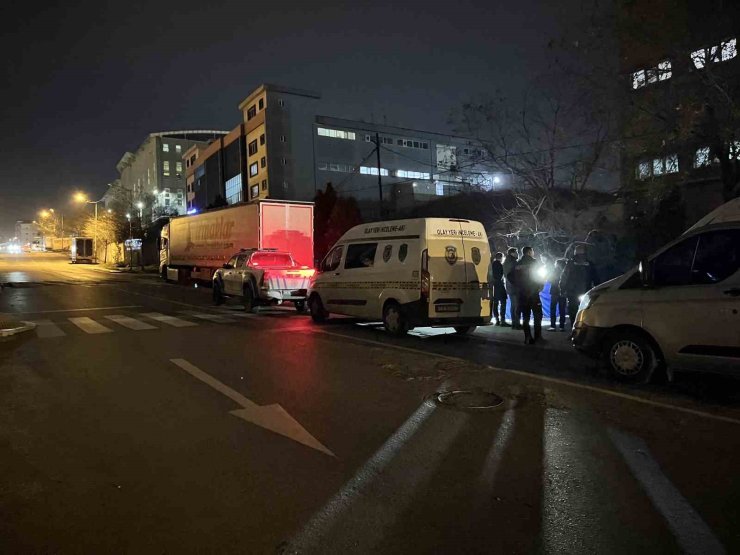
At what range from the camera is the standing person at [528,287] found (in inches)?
412

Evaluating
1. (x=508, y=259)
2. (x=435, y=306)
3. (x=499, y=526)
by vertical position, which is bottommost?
(x=499, y=526)

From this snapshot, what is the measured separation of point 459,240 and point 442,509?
25.1 ft

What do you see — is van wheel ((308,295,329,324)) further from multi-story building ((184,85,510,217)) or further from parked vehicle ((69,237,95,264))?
parked vehicle ((69,237,95,264))

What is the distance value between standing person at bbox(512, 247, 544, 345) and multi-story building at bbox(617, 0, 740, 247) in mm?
4263

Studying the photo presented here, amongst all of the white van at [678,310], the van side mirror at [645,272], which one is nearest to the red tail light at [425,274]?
the white van at [678,310]

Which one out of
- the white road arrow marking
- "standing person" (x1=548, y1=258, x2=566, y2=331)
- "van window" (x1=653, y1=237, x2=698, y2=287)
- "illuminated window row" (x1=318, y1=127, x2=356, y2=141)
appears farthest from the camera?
"illuminated window row" (x1=318, y1=127, x2=356, y2=141)

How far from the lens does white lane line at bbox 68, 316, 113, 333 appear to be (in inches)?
494

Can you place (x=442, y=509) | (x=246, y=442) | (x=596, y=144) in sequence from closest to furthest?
1. (x=442, y=509)
2. (x=246, y=442)
3. (x=596, y=144)

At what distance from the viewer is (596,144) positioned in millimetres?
14961

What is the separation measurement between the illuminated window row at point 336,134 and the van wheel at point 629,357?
181ft

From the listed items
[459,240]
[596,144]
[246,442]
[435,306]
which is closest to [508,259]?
[459,240]

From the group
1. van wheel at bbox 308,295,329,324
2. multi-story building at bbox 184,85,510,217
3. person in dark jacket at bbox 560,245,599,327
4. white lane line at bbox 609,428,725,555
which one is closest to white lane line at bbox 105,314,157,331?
van wheel at bbox 308,295,329,324

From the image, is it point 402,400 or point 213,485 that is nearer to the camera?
point 213,485

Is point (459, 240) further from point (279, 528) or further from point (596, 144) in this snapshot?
point (279, 528)
